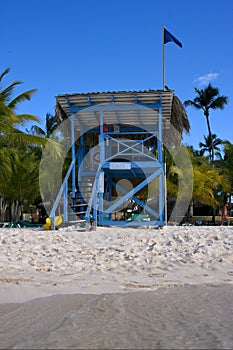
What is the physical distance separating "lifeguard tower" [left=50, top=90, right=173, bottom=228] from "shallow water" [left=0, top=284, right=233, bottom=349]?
5.61 meters

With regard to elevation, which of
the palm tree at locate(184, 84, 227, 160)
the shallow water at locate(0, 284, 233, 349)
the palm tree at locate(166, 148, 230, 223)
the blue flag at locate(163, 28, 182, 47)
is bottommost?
the shallow water at locate(0, 284, 233, 349)

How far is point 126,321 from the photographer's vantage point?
3.98 metres

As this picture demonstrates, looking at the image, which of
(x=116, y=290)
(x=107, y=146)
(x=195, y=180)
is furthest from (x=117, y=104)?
(x=195, y=180)

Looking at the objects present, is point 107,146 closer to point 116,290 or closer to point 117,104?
point 117,104

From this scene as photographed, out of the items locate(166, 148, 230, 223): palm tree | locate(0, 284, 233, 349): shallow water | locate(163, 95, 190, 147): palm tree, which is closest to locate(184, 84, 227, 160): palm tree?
locate(166, 148, 230, 223): palm tree

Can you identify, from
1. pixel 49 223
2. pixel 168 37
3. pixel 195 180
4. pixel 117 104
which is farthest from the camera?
pixel 195 180

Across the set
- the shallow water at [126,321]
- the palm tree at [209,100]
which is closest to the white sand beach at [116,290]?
the shallow water at [126,321]

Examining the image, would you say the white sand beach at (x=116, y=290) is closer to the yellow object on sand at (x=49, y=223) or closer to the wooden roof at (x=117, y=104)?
the yellow object on sand at (x=49, y=223)

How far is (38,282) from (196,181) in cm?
1764

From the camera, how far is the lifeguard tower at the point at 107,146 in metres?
11.8

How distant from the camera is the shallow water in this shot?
3.33m

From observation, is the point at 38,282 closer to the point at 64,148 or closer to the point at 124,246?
the point at 124,246

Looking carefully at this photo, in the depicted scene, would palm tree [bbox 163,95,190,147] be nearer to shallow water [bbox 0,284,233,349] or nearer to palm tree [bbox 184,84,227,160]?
shallow water [bbox 0,284,233,349]

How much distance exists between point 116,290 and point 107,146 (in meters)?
8.54
